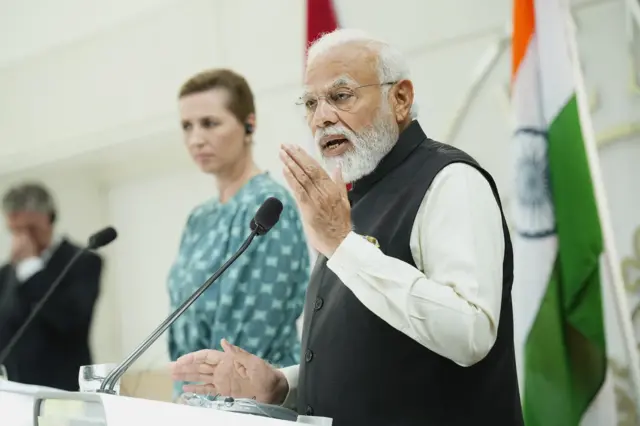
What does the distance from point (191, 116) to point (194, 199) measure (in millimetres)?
287

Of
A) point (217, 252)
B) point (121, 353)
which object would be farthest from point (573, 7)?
point (121, 353)

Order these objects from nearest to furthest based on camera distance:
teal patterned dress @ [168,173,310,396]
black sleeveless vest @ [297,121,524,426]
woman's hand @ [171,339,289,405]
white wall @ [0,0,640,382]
A: black sleeveless vest @ [297,121,524,426]
woman's hand @ [171,339,289,405]
white wall @ [0,0,640,382]
teal patterned dress @ [168,173,310,396]

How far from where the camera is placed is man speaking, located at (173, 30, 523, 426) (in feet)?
4.77

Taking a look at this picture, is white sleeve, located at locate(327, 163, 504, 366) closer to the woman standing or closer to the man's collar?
the woman standing

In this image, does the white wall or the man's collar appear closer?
the white wall

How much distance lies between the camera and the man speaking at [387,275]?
4.77ft

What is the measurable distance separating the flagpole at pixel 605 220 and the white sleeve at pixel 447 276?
0.67 meters

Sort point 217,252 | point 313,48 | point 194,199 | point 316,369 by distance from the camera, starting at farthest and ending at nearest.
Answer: point 194,199 → point 217,252 → point 313,48 → point 316,369

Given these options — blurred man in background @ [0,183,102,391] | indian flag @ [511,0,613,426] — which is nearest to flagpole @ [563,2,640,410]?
indian flag @ [511,0,613,426]

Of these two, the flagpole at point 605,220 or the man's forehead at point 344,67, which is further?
the flagpole at point 605,220

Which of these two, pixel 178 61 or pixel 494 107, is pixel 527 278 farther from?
pixel 178 61

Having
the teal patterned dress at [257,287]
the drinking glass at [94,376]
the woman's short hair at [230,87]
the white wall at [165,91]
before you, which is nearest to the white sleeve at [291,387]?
the drinking glass at [94,376]

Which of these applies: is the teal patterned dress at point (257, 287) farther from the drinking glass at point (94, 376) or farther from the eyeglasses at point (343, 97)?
the drinking glass at point (94, 376)

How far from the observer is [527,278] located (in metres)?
2.19
